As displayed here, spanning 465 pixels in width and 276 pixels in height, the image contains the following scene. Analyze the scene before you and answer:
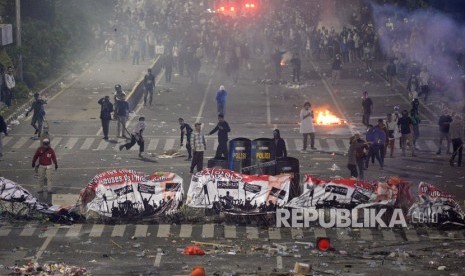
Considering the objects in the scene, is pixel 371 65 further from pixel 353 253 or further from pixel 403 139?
pixel 353 253

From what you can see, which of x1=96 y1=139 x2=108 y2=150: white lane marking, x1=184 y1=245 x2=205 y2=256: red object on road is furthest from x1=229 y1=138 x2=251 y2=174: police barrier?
x1=96 y1=139 x2=108 y2=150: white lane marking

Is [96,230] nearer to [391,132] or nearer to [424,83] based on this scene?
[391,132]

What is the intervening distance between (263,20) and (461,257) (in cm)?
5970

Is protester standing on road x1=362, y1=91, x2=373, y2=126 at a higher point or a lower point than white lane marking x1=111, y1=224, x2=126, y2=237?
higher

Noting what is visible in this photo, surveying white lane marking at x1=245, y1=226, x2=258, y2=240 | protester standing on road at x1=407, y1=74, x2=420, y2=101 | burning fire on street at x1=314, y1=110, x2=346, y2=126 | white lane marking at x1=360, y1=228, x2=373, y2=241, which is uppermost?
protester standing on road at x1=407, y1=74, x2=420, y2=101

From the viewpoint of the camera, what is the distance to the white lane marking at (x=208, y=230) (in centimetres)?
3017

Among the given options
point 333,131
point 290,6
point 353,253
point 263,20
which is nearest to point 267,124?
point 333,131

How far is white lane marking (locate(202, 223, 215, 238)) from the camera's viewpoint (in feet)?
99.0

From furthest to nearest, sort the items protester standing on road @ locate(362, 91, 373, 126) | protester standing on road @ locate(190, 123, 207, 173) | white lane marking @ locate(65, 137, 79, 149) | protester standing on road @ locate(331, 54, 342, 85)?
1. protester standing on road @ locate(331, 54, 342, 85)
2. protester standing on road @ locate(362, 91, 373, 126)
3. white lane marking @ locate(65, 137, 79, 149)
4. protester standing on road @ locate(190, 123, 207, 173)

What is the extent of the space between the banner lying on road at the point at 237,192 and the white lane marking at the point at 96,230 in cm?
218

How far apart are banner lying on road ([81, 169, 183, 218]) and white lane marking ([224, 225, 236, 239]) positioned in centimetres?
144

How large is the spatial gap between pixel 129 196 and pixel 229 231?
267 centimetres

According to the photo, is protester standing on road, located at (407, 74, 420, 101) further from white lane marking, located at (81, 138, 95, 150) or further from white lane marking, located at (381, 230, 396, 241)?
white lane marking, located at (381, 230, 396, 241)

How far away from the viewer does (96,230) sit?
30.8 meters
